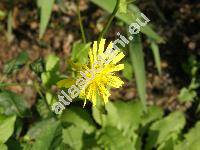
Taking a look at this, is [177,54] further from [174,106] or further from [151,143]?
A: [151,143]

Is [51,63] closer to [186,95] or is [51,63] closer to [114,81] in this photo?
[114,81]

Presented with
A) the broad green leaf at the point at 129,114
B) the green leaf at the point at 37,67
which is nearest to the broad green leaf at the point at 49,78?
the green leaf at the point at 37,67

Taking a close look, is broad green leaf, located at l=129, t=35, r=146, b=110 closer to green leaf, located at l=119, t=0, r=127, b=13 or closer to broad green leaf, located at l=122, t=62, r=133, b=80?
broad green leaf, located at l=122, t=62, r=133, b=80

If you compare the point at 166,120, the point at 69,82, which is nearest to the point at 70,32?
the point at 166,120

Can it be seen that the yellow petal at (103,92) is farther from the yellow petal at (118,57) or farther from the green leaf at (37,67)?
the green leaf at (37,67)

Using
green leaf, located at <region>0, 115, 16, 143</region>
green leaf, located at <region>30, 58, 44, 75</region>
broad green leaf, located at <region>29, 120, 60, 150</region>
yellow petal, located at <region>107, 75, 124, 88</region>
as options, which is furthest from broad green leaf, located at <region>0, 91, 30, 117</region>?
yellow petal, located at <region>107, 75, 124, 88</region>

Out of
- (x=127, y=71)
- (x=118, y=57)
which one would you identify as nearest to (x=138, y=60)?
(x=127, y=71)
